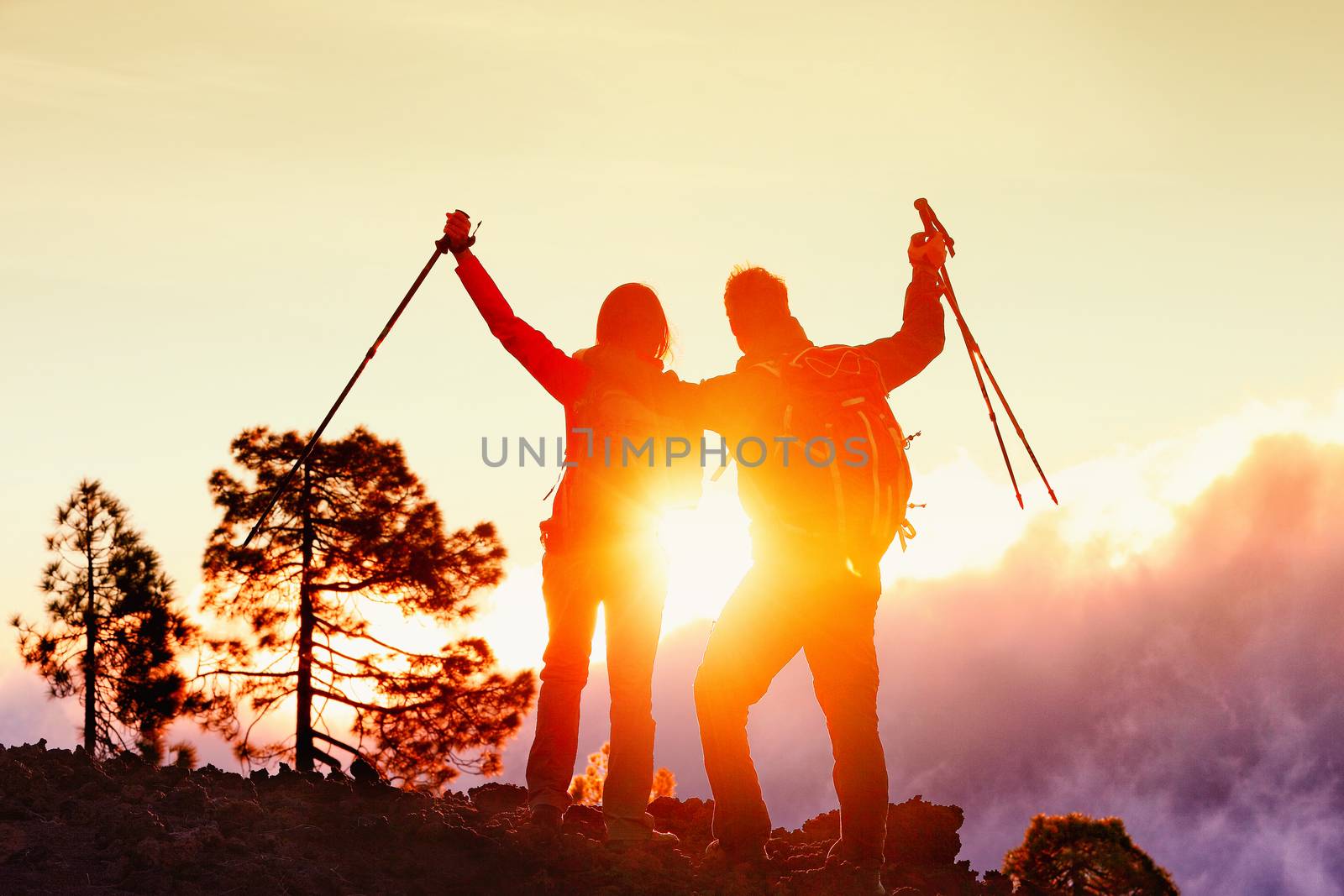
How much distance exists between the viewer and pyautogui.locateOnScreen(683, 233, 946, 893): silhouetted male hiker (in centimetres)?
571

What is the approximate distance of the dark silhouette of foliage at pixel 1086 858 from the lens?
1438 cm

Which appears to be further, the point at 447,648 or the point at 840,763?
the point at 447,648

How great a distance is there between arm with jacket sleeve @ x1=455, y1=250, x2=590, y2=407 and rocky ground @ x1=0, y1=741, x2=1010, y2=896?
2341 millimetres

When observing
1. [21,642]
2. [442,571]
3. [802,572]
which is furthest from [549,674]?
[21,642]

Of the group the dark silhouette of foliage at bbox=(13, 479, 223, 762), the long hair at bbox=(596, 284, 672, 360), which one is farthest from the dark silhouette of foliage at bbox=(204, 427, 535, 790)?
the long hair at bbox=(596, 284, 672, 360)

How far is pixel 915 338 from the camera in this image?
260 inches

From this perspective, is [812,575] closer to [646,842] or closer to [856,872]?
[856,872]

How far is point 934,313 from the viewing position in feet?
22.1

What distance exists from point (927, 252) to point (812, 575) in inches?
92.6

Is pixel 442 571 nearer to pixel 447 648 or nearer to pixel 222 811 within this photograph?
pixel 447 648

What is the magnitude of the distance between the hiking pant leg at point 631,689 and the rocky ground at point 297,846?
0.93 feet

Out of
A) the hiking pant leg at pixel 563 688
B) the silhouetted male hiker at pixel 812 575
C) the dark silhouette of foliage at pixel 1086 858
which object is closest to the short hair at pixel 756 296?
the silhouetted male hiker at pixel 812 575

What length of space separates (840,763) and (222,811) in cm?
299

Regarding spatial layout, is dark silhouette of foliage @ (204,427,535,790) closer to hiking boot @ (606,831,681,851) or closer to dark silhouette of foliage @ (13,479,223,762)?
dark silhouette of foliage @ (13,479,223,762)
